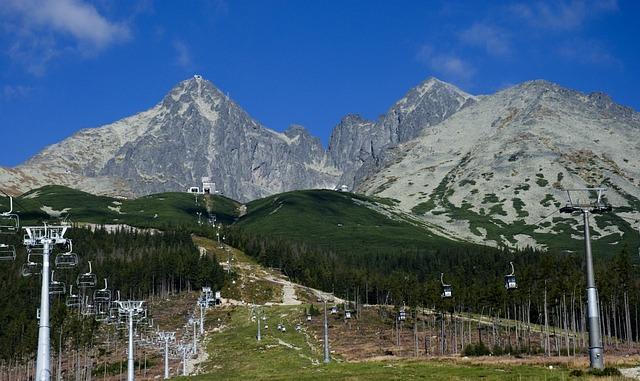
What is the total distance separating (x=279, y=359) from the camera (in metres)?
111

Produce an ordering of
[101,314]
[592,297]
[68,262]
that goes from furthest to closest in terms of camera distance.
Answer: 1. [101,314]
2. [68,262]
3. [592,297]

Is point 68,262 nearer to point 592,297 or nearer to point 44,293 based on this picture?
point 44,293

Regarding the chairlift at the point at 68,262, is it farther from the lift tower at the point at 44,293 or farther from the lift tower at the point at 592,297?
the lift tower at the point at 592,297

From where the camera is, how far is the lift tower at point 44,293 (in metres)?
43.4

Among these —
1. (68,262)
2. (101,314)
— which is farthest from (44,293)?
(101,314)

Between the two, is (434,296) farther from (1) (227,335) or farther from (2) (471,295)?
(1) (227,335)

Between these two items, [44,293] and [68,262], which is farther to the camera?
[68,262]

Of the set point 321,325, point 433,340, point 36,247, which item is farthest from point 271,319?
point 36,247

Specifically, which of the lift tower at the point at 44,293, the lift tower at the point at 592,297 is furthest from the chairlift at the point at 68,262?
the lift tower at the point at 592,297

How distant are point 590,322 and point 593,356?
9.25ft

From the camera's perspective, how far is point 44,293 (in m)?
44.5

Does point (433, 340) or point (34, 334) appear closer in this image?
point (34, 334)

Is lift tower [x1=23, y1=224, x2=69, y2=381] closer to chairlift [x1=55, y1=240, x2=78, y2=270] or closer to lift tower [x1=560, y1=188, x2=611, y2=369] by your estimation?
chairlift [x1=55, y1=240, x2=78, y2=270]

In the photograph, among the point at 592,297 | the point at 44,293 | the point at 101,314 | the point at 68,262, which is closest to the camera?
the point at 44,293
